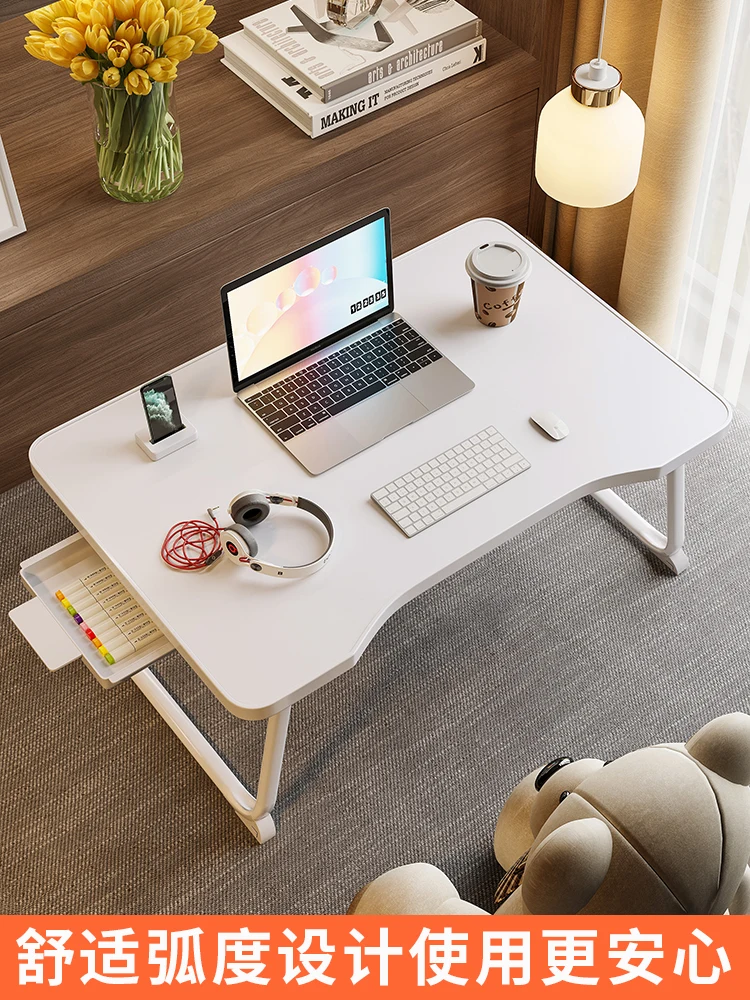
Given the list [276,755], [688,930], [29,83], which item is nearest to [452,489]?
[276,755]

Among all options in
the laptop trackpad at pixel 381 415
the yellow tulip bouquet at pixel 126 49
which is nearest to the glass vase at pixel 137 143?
the yellow tulip bouquet at pixel 126 49

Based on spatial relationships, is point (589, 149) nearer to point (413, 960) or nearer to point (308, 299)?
point (308, 299)

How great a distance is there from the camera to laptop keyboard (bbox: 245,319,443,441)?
6.40 feet

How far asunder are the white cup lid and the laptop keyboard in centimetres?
15

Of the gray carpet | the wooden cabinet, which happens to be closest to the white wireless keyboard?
the gray carpet

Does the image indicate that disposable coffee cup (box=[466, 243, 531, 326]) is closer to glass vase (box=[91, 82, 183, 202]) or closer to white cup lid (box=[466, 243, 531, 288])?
white cup lid (box=[466, 243, 531, 288])

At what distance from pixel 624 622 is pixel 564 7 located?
1268 mm

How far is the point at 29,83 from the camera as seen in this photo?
2461 millimetres

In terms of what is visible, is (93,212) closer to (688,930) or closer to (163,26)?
(163,26)

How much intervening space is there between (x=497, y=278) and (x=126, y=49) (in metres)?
0.71

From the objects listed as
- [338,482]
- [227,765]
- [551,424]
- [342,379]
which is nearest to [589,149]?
[551,424]

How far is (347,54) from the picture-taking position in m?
2.38

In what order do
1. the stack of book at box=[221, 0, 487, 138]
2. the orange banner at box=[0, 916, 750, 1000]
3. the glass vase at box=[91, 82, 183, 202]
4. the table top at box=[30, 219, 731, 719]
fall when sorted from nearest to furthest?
1. the orange banner at box=[0, 916, 750, 1000]
2. the table top at box=[30, 219, 731, 719]
3. the glass vase at box=[91, 82, 183, 202]
4. the stack of book at box=[221, 0, 487, 138]

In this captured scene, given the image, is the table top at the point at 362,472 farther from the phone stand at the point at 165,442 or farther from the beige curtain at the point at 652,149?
the beige curtain at the point at 652,149
